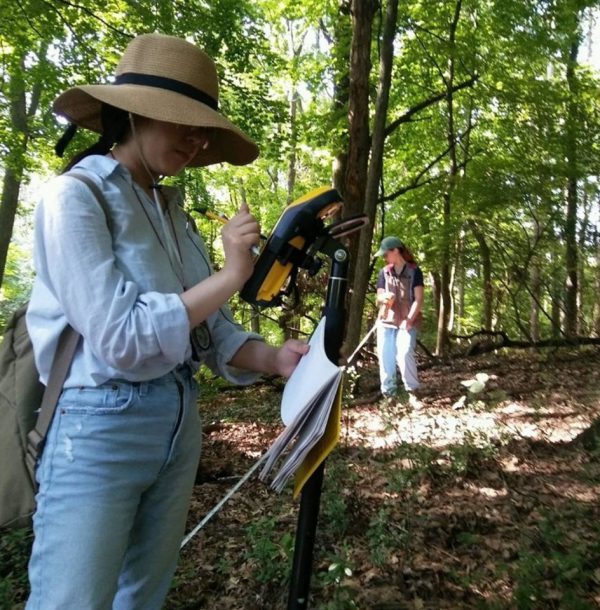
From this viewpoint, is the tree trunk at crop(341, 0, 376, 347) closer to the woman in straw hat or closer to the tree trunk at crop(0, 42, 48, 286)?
the woman in straw hat

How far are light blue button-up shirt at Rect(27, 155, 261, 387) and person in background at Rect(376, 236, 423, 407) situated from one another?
551cm

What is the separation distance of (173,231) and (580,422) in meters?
4.83

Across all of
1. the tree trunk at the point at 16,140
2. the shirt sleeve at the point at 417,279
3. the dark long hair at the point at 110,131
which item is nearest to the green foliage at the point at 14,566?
the dark long hair at the point at 110,131

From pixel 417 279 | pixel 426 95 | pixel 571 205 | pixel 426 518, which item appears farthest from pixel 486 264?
pixel 426 518

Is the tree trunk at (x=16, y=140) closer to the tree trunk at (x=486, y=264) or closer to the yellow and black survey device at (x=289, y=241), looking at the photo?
the tree trunk at (x=486, y=264)

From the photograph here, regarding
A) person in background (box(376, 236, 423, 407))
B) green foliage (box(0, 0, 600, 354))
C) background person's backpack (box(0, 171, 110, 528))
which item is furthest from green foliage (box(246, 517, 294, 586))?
green foliage (box(0, 0, 600, 354))

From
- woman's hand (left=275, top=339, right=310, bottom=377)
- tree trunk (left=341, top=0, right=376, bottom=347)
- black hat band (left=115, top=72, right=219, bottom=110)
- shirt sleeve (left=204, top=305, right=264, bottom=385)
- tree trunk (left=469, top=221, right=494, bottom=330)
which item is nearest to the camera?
black hat band (left=115, top=72, right=219, bottom=110)

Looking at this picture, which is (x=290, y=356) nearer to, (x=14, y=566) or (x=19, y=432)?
(x=19, y=432)

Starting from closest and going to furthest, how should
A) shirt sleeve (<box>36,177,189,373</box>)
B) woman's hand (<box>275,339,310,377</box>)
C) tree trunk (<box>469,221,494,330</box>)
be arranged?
shirt sleeve (<box>36,177,189,373</box>)
woman's hand (<box>275,339,310,377</box>)
tree trunk (<box>469,221,494,330</box>)

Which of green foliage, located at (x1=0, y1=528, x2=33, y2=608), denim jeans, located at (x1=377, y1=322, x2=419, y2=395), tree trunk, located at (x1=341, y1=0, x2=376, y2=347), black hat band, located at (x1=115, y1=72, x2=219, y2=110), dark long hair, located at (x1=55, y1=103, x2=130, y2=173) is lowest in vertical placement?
green foliage, located at (x1=0, y1=528, x2=33, y2=608)

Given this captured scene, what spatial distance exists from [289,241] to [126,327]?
445mm

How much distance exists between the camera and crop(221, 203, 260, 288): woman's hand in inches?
48.9

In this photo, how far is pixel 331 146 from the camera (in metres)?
8.12

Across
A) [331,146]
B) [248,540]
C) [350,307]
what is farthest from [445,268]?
[248,540]
